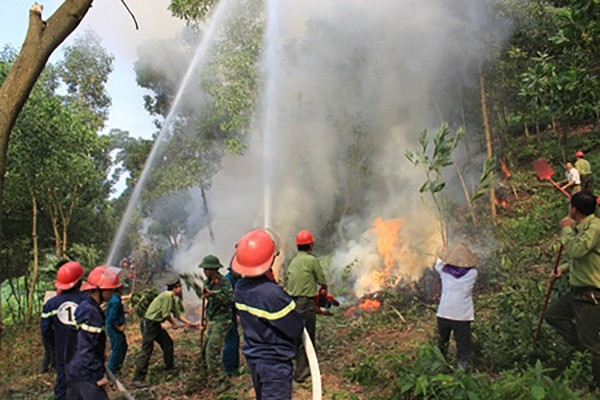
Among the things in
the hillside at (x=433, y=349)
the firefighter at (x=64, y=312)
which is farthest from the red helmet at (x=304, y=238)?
the firefighter at (x=64, y=312)

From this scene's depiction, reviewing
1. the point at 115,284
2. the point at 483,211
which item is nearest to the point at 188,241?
the point at 483,211

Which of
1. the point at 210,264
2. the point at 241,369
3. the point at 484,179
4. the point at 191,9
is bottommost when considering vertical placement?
the point at 241,369

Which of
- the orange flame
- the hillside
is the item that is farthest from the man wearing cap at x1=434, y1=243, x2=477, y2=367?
the orange flame

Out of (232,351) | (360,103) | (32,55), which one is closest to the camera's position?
(32,55)

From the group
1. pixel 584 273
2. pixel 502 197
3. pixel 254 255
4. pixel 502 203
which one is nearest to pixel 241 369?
pixel 254 255

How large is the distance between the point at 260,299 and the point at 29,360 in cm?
1019

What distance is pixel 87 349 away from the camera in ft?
12.6

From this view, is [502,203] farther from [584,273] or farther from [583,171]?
[584,273]

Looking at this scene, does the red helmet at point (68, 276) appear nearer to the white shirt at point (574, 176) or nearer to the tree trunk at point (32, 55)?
the tree trunk at point (32, 55)

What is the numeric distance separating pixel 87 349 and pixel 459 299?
361 centimetres

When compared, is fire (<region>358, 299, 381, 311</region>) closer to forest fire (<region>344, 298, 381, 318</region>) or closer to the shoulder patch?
forest fire (<region>344, 298, 381, 318</region>)

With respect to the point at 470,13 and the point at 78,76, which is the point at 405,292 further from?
the point at 78,76

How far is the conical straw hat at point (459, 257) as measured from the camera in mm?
4938

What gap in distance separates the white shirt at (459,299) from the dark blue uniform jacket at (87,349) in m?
3.43
